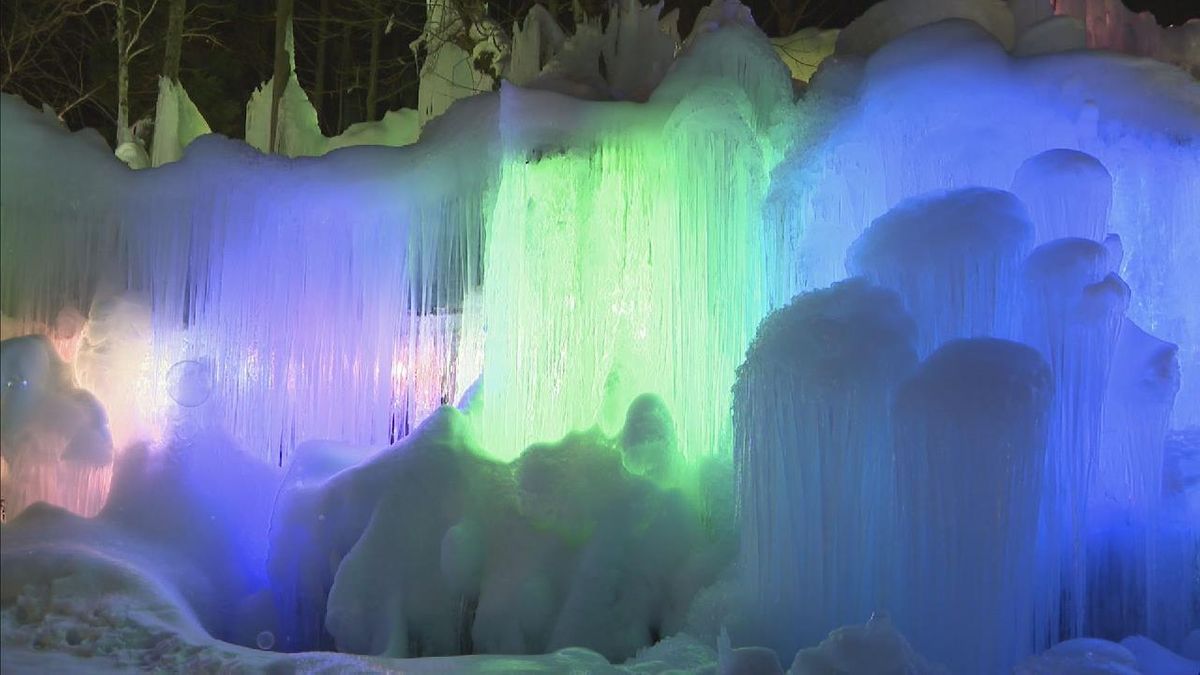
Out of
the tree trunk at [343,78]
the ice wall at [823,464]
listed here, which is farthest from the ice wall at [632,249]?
the tree trunk at [343,78]

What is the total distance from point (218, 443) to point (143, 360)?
1.02m

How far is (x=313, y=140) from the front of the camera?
44.9 ft

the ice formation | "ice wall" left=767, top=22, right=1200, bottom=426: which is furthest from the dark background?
"ice wall" left=767, top=22, right=1200, bottom=426

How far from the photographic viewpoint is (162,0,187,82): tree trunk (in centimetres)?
1453

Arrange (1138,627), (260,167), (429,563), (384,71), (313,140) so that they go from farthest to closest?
(384,71)
(313,140)
(260,167)
(429,563)
(1138,627)

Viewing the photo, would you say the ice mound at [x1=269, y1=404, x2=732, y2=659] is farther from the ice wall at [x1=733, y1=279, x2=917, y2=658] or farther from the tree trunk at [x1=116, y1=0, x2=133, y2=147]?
the tree trunk at [x1=116, y1=0, x2=133, y2=147]

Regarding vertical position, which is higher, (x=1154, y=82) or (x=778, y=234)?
(x=1154, y=82)

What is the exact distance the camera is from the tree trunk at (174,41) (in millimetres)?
14531

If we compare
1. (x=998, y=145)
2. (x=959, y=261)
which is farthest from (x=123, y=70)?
(x=959, y=261)

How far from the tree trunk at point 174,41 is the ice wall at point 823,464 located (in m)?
9.51

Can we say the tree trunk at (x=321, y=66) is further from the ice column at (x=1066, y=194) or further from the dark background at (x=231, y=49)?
the ice column at (x=1066, y=194)

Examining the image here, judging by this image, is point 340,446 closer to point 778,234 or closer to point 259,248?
point 259,248

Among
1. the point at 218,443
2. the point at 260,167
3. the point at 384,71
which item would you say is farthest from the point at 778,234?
the point at 384,71

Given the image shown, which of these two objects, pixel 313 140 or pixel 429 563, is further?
pixel 313 140
